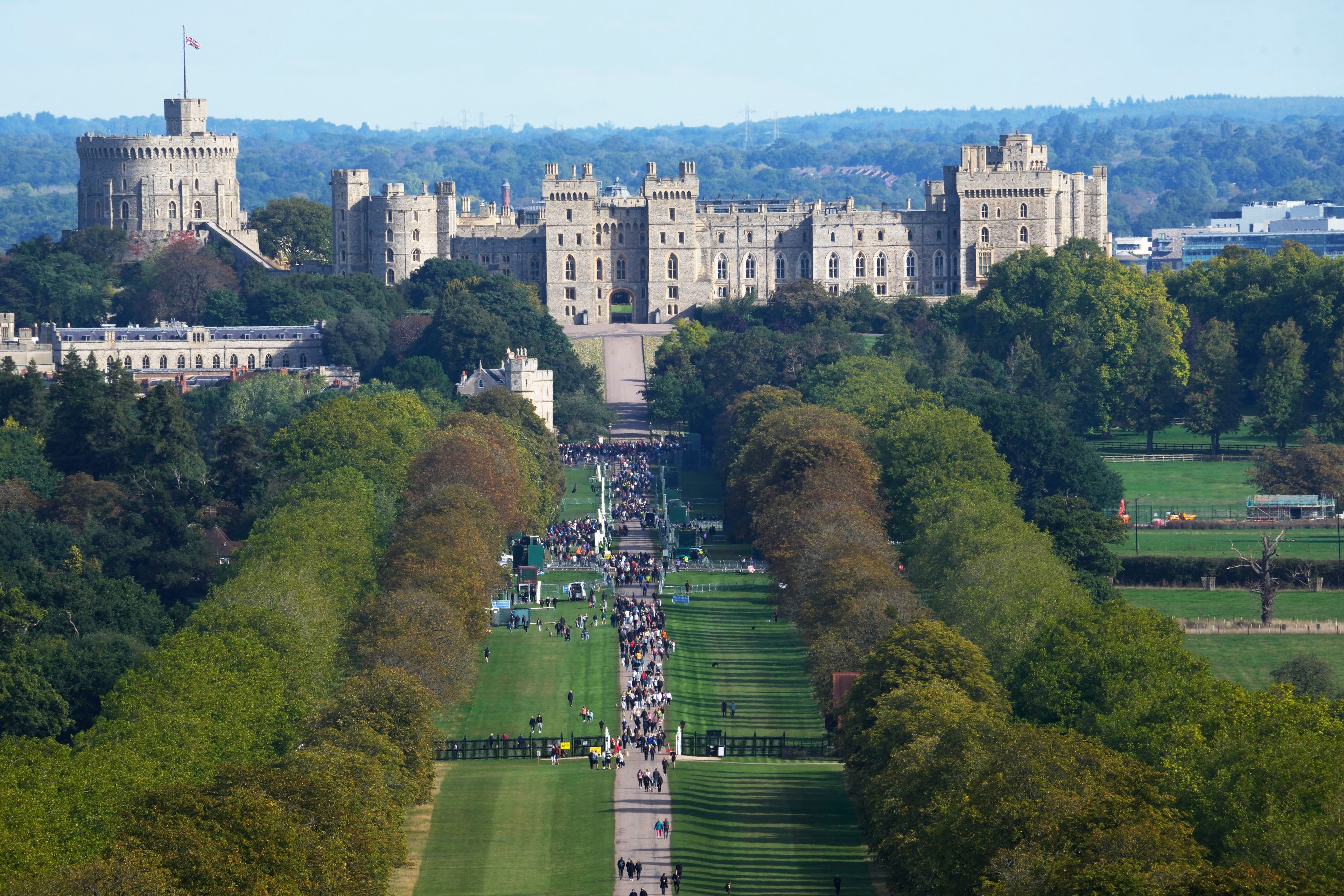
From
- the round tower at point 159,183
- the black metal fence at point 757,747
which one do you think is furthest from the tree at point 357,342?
the black metal fence at point 757,747

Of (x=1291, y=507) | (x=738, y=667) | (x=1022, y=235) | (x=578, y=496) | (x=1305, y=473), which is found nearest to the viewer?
(x=738, y=667)

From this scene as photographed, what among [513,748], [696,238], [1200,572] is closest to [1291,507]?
[1200,572]

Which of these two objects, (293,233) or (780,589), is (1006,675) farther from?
(293,233)

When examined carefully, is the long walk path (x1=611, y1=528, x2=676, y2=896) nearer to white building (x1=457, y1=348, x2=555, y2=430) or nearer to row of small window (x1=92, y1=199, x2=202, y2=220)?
white building (x1=457, y1=348, x2=555, y2=430)

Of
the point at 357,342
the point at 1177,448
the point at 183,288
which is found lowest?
the point at 1177,448

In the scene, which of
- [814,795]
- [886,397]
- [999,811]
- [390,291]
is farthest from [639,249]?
[999,811]

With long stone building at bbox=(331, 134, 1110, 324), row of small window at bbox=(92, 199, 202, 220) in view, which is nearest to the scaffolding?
long stone building at bbox=(331, 134, 1110, 324)
